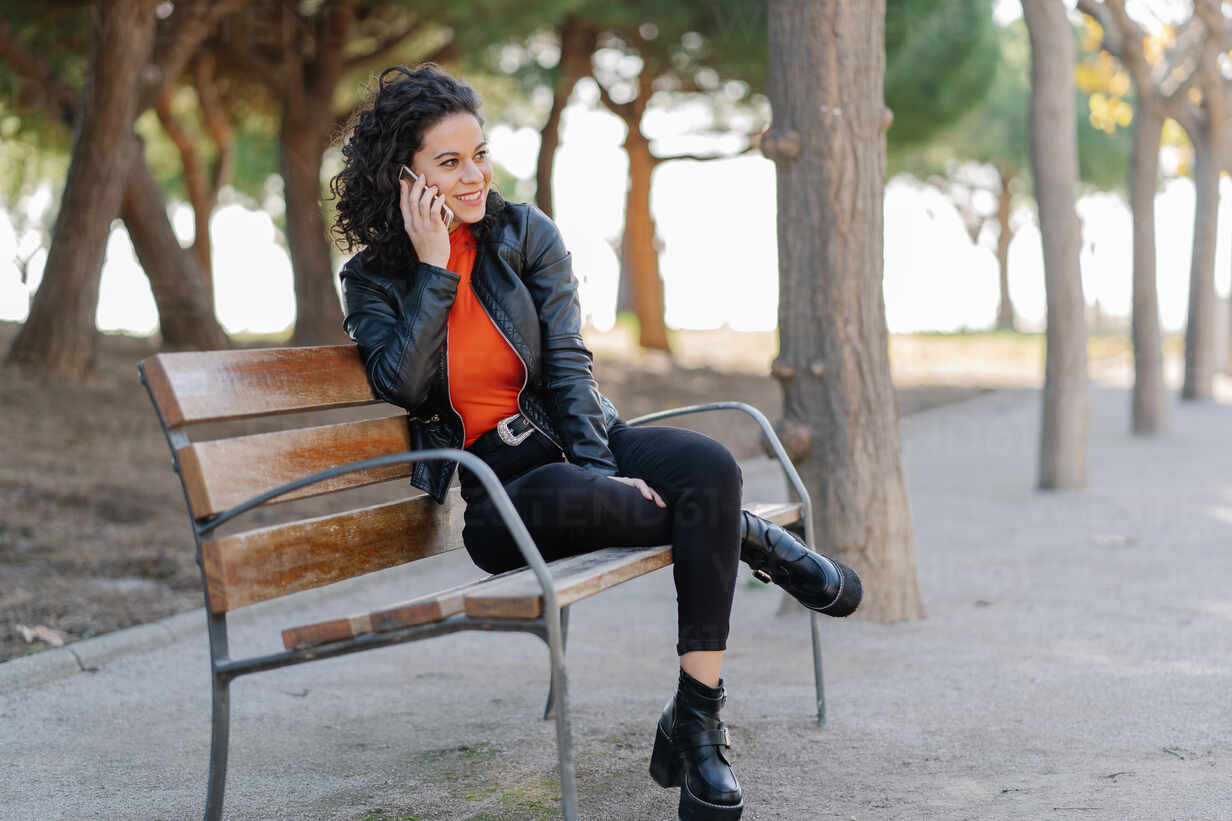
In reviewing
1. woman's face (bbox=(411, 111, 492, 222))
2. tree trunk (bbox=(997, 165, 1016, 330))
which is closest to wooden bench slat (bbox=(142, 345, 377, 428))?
woman's face (bbox=(411, 111, 492, 222))

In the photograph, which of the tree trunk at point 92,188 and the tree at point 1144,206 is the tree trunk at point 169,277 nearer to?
the tree trunk at point 92,188

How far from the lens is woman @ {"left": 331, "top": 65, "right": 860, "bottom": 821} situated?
2982 millimetres

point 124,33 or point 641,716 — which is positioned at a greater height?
point 124,33

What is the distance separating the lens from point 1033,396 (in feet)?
51.8

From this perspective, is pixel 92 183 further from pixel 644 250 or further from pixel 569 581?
pixel 644 250

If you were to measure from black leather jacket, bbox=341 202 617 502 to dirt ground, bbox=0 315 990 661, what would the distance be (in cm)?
216

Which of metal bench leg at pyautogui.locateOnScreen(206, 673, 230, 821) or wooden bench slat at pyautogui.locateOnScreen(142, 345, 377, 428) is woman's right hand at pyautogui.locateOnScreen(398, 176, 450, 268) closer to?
wooden bench slat at pyautogui.locateOnScreen(142, 345, 377, 428)

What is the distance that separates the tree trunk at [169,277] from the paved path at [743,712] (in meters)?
5.93

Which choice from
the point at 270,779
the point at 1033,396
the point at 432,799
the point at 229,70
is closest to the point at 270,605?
the point at 270,779

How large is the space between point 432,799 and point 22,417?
21.9ft

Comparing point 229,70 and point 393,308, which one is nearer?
point 393,308

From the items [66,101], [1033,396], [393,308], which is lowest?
[1033,396]

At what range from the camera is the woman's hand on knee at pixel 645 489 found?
2.96 meters

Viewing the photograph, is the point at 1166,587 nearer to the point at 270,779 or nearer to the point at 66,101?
the point at 270,779
